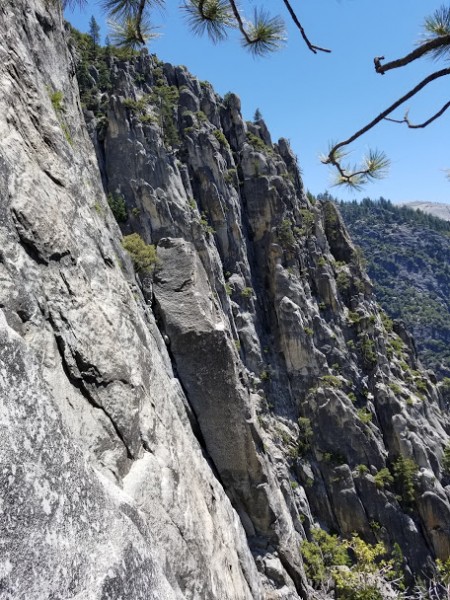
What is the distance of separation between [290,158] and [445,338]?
368 ft

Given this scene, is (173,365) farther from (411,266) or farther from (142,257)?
(411,266)

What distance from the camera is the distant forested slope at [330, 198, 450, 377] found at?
446ft

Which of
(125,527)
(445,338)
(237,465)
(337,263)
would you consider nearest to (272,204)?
(337,263)

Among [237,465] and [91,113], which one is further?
[91,113]

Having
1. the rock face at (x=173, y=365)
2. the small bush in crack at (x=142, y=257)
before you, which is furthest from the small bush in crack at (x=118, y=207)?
the small bush in crack at (x=142, y=257)

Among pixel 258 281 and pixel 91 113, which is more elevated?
pixel 91 113

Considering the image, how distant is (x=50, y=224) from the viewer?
5867mm

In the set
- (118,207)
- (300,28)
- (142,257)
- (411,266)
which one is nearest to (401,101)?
(300,28)

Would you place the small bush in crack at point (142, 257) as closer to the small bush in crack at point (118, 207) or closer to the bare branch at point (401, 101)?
A: the small bush in crack at point (118, 207)

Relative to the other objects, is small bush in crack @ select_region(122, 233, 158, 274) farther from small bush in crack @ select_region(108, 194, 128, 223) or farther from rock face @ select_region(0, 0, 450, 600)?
small bush in crack @ select_region(108, 194, 128, 223)

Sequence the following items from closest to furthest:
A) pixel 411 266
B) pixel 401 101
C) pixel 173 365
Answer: pixel 401 101 → pixel 173 365 → pixel 411 266

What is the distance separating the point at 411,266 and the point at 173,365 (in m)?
172

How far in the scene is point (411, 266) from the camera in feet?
548

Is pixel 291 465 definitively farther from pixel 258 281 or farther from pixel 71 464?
pixel 71 464
